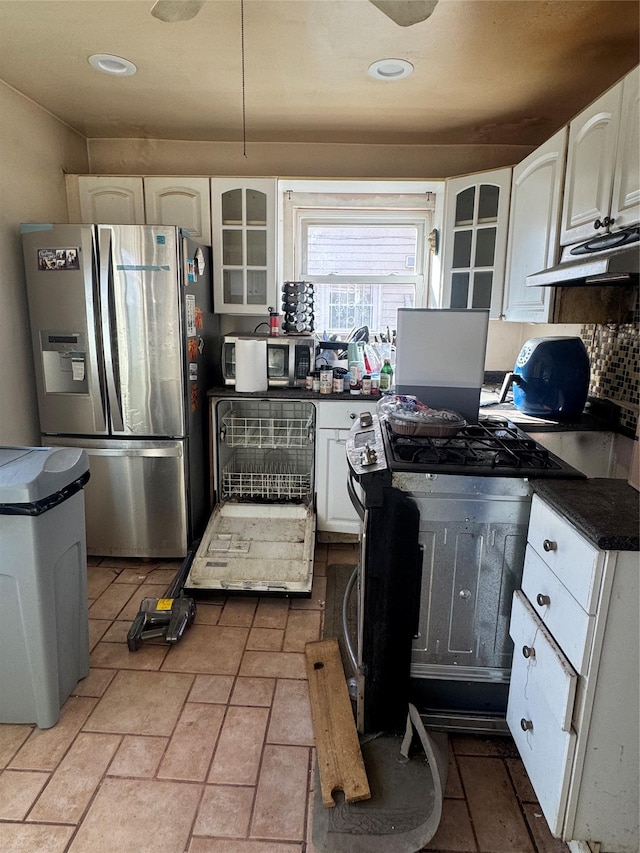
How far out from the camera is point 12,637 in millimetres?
1581

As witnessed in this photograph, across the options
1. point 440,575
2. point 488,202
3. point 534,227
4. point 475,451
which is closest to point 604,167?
point 534,227

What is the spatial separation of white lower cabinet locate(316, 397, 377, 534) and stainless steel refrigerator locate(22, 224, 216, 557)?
27.4 inches

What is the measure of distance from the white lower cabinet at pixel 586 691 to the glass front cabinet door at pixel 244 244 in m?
2.24

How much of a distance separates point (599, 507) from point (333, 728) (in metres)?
1.07

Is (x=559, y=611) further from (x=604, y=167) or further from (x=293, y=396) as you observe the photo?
(x=293, y=396)

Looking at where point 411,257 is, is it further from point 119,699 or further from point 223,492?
point 119,699

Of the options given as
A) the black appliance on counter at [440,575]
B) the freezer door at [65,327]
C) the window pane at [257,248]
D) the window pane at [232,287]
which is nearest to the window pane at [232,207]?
the window pane at [257,248]

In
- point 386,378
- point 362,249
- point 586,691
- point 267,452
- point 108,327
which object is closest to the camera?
point 586,691

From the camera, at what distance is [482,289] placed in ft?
9.41

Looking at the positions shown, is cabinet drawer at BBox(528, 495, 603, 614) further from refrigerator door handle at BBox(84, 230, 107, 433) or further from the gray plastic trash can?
refrigerator door handle at BBox(84, 230, 107, 433)

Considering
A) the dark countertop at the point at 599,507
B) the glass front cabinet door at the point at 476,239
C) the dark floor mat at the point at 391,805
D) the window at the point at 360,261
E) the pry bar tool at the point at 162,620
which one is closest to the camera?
the dark countertop at the point at 599,507

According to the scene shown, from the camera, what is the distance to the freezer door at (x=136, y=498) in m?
2.65

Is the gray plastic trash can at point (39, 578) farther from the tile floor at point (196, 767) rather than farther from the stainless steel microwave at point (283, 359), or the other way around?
the stainless steel microwave at point (283, 359)

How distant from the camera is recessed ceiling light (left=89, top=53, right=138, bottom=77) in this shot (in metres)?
2.12
